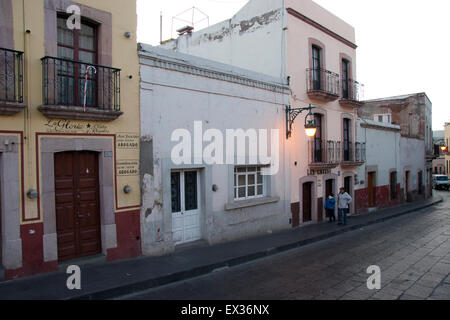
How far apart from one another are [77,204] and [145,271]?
2.22 metres

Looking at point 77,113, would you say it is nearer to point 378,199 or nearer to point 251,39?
point 251,39

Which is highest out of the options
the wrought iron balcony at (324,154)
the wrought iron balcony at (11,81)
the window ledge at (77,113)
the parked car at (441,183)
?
the wrought iron balcony at (11,81)

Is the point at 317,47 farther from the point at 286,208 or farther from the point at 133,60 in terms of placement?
the point at 133,60

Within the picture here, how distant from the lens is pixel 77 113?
24.2 feet

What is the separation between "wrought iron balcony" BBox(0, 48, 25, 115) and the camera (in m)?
6.52

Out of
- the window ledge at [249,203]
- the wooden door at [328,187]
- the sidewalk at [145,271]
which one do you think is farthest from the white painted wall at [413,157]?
the sidewalk at [145,271]

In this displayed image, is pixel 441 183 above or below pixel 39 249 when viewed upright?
below

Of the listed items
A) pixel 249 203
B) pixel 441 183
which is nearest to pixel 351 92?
pixel 249 203

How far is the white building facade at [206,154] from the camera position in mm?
8945

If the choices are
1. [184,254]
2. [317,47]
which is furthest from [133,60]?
[317,47]

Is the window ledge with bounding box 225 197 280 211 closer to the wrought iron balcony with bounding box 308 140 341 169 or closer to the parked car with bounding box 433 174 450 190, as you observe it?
the wrought iron balcony with bounding box 308 140 341 169

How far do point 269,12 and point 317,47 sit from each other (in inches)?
118

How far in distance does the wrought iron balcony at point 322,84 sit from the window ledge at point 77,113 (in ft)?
30.5

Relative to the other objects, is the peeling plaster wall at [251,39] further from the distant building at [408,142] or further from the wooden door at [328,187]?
the distant building at [408,142]
